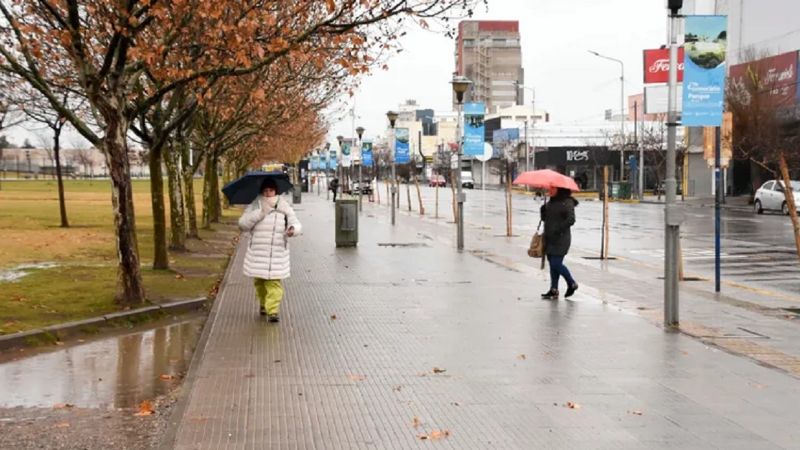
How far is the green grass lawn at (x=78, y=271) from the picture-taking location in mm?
11422

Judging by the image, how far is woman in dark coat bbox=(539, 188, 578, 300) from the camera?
12.6 m

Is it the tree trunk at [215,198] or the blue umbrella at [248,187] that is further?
the tree trunk at [215,198]

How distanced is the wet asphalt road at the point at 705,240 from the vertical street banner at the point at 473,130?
375cm

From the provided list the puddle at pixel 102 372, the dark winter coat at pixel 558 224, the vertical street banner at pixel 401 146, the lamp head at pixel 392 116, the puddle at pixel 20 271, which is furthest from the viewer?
the vertical street banner at pixel 401 146

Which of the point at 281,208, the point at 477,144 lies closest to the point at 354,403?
the point at 281,208

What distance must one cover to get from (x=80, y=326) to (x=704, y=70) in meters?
7.77

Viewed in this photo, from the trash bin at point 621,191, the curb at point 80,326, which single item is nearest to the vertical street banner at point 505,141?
the trash bin at point 621,191

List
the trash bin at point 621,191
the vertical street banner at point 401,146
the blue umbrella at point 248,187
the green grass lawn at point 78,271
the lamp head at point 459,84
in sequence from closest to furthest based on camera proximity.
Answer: the blue umbrella at point 248,187 < the green grass lawn at point 78,271 < the lamp head at point 459,84 < the vertical street banner at point 401,146 < the trash bin at point 621,191

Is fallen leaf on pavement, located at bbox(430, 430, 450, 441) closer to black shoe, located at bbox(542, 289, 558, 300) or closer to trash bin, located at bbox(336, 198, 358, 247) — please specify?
black shoe, located at bbox(542, 289, 558, 300)

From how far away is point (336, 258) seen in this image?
1884 cm

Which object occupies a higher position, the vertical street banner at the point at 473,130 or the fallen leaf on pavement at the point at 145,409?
the vertical street banner at the point at 473,130

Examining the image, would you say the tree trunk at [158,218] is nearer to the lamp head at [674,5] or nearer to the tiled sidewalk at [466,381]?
the tiled sidewalk at [466,381]

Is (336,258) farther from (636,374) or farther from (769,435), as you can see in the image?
(769,435)

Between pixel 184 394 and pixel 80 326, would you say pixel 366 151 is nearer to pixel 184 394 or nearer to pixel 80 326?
pixel 80 326
